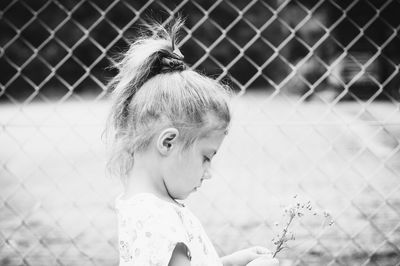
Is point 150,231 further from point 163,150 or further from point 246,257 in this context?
point 246,257

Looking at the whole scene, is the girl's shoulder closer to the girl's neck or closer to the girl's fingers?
the girl's neck

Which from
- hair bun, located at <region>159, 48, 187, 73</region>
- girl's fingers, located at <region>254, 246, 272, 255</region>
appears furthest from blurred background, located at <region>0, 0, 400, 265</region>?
hair bun, located at <region>159, 48, 187, 73</region>

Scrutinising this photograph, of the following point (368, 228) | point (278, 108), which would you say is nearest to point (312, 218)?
point (368, 228)

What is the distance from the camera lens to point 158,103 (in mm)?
1363

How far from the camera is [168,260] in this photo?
123cm

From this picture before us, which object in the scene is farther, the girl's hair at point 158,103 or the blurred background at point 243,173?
the blurred background at point 243,173

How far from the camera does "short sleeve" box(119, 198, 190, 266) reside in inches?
48.9

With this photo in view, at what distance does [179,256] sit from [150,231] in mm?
94

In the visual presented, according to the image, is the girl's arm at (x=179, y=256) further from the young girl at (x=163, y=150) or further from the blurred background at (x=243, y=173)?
the blurred background at (x=243, y=173)

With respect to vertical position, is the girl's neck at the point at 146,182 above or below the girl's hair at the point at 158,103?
below

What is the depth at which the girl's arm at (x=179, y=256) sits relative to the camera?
50.4 inches

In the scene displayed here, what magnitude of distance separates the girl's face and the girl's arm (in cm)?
13

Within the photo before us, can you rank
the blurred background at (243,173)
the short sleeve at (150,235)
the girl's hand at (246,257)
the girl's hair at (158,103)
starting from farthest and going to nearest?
the blurred background at (243,173) → the girl's hand at (246,257) → the girl's hair at (158,103) → the short sleeve at (150,235)

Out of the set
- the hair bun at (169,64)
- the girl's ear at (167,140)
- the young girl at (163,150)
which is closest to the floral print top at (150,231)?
the young girl at (163,150)
